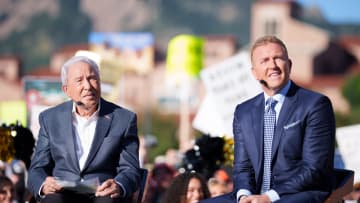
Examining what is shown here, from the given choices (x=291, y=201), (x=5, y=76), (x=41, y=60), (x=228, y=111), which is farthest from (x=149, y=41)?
(x=291, y=201)

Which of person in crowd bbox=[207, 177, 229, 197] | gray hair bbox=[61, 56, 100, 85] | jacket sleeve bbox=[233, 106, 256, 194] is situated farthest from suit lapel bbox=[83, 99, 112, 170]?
person in crowd bbox=[207, 177, 229, 197]

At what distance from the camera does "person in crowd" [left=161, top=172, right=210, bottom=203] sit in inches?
257

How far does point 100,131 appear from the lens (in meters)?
5.38

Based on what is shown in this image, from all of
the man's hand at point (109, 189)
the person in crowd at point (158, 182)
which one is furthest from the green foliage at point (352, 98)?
the man's hand at point (109, 189)

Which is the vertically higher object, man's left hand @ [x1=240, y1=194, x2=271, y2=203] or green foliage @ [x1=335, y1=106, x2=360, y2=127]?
man's left hand @ [x1=240, y1=194, x2=271, y2=203]

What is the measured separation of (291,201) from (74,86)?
4.50ft

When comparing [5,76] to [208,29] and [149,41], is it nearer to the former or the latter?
[149,41]

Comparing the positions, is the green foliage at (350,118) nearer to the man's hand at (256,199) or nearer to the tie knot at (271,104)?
the tie knot at (271,104)

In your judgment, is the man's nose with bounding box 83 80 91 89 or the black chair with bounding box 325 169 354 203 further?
the man's nose with bounding box 83 80 91 89

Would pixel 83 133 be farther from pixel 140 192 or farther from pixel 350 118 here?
pixel 350 118

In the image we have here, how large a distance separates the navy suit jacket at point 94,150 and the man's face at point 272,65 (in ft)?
2.87

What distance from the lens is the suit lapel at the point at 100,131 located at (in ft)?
17.6

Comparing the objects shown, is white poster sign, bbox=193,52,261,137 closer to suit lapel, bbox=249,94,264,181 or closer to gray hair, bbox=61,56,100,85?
gray hair, bbox=61,56,100,85

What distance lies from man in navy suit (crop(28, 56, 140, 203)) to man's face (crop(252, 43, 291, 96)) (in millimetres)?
881
